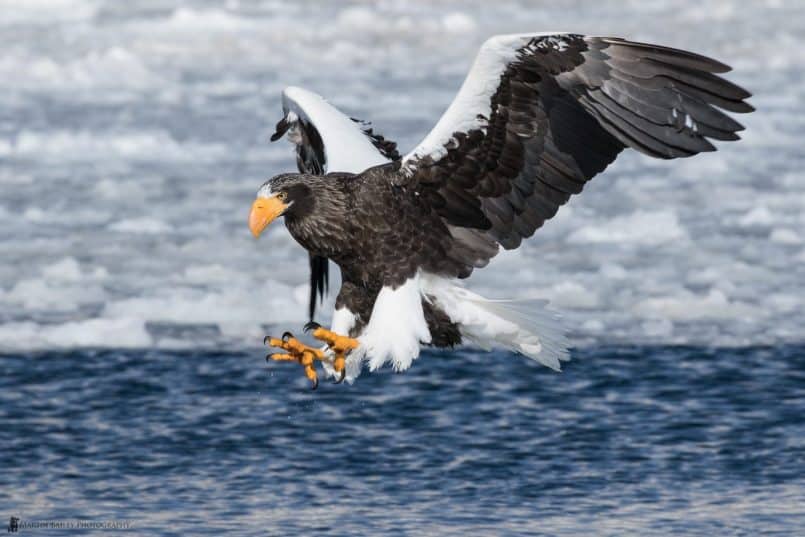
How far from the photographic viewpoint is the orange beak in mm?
5867

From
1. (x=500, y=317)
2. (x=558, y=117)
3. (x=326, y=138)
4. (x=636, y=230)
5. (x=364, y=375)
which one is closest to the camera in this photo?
(x=558, y=117)

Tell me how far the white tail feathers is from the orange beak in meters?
0.66

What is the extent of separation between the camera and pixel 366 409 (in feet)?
25.8

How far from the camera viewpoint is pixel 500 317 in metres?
Result: 6.23

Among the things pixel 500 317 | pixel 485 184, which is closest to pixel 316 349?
pixel 500 317

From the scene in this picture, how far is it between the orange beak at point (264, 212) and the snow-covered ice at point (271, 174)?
9.73 feet

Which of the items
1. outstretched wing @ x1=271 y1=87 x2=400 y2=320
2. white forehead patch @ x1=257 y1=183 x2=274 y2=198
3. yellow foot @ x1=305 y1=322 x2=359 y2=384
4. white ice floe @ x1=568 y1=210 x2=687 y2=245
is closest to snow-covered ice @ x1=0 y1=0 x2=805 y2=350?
white ice floe @ x1=568 y1=210 x2=687 y2=245

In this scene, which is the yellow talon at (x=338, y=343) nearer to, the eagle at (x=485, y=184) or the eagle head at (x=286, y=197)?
the eagle at (x=485, y=184)

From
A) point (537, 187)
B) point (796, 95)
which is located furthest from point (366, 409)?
point (796, 95)

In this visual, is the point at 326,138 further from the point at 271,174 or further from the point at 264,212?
the point at 271,174

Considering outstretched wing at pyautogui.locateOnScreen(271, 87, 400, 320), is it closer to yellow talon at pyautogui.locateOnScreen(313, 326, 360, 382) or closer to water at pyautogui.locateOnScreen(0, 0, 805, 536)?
yellow talon at pyautogui.locateOnScreen(313, 326, 360, 382)

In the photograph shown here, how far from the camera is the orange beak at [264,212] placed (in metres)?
5.87

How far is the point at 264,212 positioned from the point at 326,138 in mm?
1147

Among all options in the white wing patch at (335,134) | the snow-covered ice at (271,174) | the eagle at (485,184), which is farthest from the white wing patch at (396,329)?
the snow-covered ice at (271,174)
